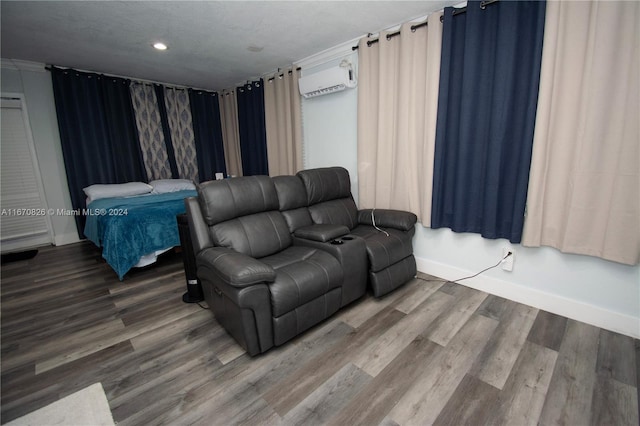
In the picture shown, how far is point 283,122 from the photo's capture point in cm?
391

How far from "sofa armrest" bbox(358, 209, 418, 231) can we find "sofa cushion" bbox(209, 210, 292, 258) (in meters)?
0.88

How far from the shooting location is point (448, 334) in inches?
73.7

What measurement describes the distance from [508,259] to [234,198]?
7.32 ft

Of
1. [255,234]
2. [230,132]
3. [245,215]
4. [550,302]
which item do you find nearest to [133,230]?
[245,215]

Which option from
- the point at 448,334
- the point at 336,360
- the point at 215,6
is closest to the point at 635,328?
the point at 448,334

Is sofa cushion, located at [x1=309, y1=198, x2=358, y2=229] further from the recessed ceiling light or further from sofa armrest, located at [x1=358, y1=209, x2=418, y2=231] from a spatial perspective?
the recessed ceiling light

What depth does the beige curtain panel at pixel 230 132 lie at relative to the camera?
4805 mm

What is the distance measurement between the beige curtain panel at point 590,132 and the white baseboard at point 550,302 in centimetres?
40

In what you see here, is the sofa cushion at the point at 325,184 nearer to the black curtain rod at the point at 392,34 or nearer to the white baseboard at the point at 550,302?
the white baseboard at the point at 550,302

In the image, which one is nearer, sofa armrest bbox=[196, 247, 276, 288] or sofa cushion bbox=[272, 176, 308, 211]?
sofa armrest bbox=[196, 247, 276, 288]

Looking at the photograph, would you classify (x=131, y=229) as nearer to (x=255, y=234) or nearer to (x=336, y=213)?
(x=255, y=234)

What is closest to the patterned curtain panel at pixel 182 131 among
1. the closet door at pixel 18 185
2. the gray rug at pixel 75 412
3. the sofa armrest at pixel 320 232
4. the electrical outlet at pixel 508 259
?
the closet door at pixel 18 185

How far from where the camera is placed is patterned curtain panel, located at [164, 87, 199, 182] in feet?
15.1

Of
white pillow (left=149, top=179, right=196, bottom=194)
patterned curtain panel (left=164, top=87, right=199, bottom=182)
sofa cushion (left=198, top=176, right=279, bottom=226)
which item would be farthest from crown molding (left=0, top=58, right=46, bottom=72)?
sofa cushion (left=198, top=176, right=279, bottom=226)
